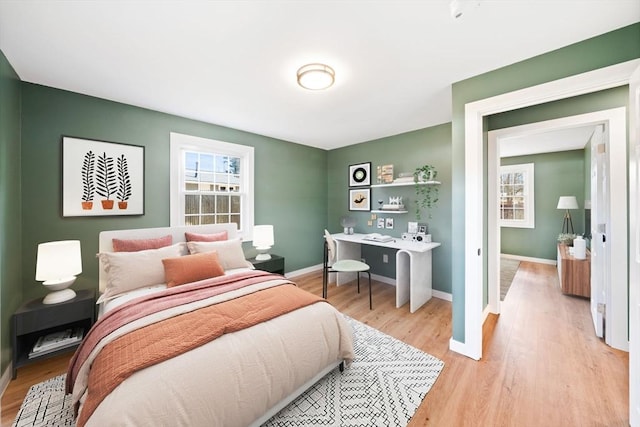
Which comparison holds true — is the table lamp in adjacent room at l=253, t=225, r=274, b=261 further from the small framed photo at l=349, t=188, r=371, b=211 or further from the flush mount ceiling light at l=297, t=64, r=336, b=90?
the flush mount ceiling light at l=297, t=64, r=336, b=90

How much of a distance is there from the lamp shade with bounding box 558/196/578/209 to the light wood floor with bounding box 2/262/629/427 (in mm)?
2289

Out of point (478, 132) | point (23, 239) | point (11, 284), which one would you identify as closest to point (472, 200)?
point (478, 132)

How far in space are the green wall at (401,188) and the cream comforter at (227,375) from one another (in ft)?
7.73

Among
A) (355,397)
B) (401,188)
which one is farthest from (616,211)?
(355,397)

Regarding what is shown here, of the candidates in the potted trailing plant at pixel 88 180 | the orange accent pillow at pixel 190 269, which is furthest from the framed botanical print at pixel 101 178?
the orange accent pillow at pixel 190 269

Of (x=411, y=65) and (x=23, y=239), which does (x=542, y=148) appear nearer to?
(x=411, y=65)

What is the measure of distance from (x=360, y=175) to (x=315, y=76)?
2.61 meters

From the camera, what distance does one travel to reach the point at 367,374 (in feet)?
6.27

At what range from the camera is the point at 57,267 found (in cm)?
199

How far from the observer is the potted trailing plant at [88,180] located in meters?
2.50

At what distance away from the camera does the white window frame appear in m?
3.08

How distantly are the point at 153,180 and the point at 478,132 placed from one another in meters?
3.48

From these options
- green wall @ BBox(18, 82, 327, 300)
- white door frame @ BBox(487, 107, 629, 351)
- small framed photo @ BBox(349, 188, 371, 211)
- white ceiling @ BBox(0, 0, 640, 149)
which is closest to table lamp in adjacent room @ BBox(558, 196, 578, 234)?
white door frame @ BBox(487, 107, 629, 351)

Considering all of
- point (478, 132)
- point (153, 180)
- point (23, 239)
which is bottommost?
point (23, 239)
